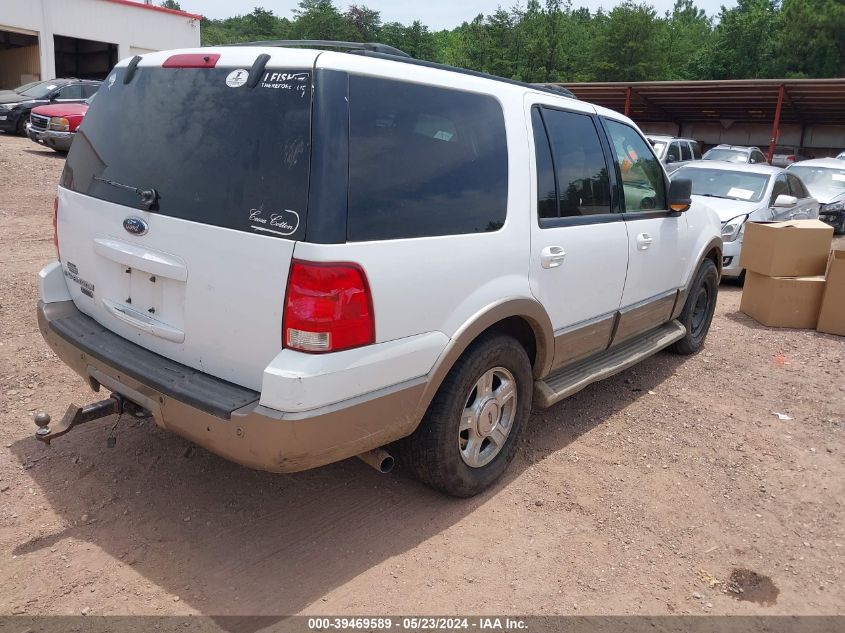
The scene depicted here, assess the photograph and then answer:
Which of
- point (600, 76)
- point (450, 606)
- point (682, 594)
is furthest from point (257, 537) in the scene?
point (600, 76)

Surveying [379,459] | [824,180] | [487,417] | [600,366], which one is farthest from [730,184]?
[379,459]

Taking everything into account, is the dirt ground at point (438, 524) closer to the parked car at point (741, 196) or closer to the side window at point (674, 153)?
the parked car at point (741, 196)

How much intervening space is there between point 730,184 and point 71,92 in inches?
647

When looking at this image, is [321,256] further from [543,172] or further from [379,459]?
[543,172]

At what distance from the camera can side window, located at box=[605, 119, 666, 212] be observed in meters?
4.53

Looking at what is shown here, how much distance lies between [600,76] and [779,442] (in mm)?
46111

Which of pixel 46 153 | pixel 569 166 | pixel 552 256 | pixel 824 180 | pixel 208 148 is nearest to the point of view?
pixel 208 148

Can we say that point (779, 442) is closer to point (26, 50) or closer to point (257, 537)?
point (257, 537)

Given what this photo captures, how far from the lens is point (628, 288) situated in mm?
4520

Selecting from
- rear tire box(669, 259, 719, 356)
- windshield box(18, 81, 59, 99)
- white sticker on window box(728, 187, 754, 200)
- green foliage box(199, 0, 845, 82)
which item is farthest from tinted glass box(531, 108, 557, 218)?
green foliage box(199, 0, 845, 82)

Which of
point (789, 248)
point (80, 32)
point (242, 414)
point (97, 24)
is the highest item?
point (97, 24)

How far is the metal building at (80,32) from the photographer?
2536cm

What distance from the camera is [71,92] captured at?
18.0m

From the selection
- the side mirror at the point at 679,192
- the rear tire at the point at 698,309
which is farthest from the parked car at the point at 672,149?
the side mirror at the point at 679,192
